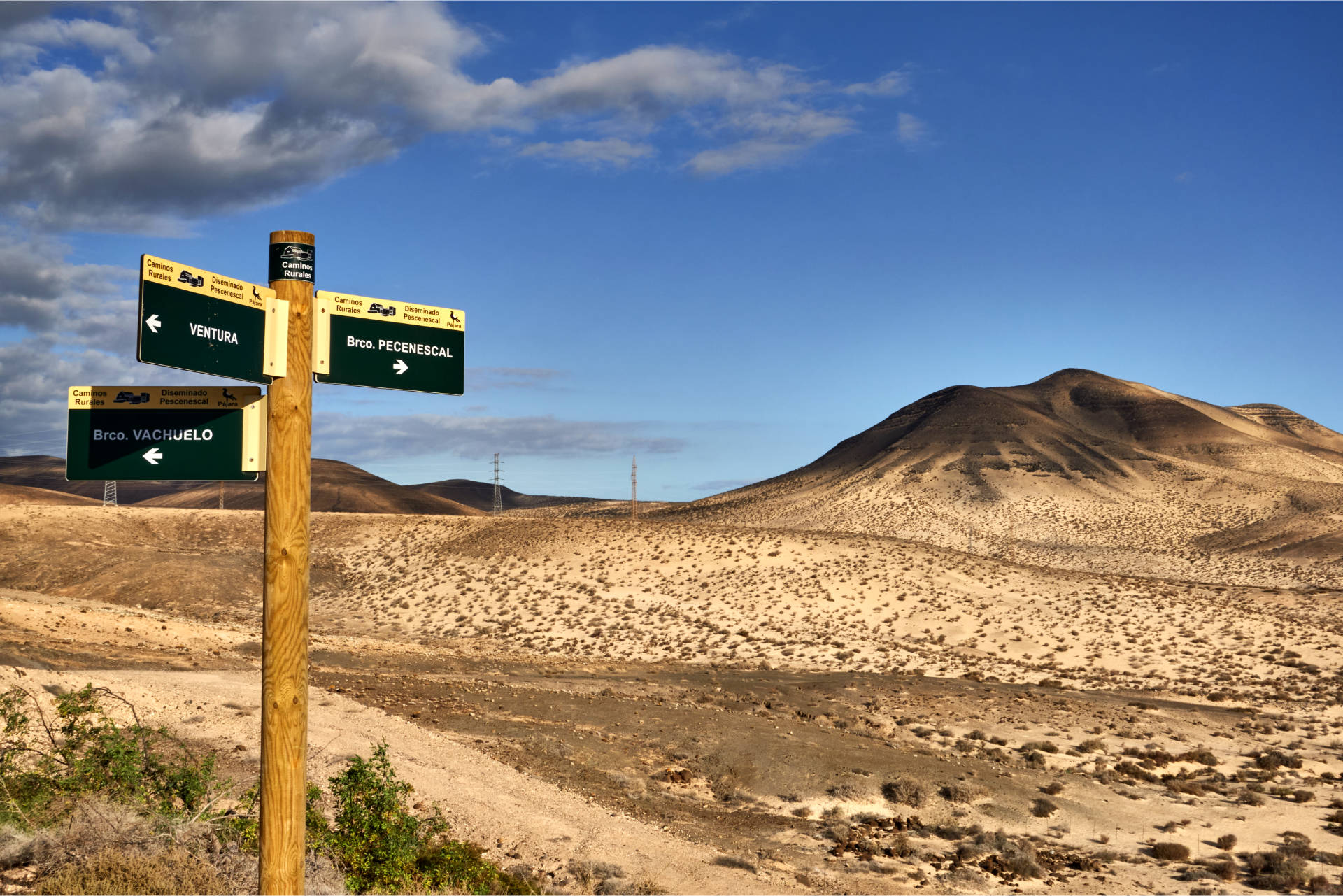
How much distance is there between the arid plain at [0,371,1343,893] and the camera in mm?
13688

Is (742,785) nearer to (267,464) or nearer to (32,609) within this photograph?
(267,464)

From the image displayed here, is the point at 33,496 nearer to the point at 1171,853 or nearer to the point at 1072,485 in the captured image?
the point at 1072,485

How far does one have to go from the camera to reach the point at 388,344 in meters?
5.54

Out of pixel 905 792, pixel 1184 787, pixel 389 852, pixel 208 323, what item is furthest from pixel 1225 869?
pixel 208 323

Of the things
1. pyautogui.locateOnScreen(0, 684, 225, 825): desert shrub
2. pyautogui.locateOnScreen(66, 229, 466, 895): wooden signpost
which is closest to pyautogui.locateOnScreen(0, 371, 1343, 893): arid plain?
pyautogui.locateOnScreen(0, 684, 225, 825): desert shrub

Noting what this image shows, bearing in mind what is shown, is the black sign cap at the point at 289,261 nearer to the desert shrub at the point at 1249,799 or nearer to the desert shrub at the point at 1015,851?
the desert shrub at the point at 1015,851

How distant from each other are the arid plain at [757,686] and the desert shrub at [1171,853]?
0.14ft

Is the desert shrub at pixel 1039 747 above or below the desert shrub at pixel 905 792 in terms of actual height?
below

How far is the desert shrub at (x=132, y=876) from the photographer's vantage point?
679 centimetres

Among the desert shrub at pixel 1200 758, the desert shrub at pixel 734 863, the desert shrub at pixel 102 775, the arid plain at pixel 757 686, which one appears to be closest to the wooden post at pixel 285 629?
the desert shrub at pixel 102 775

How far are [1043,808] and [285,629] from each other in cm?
1573

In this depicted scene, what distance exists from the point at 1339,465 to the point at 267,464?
540 ft

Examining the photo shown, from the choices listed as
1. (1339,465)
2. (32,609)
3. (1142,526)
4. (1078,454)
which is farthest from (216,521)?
(1339,465)

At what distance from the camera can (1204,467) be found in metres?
119
